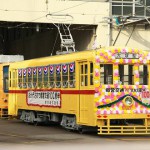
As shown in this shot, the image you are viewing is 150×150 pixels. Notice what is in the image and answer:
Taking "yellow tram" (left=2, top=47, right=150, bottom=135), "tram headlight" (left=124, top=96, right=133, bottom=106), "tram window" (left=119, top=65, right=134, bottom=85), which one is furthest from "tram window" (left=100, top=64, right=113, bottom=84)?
"tram headlight" (left=124, top=96, right=133, bottom=106)

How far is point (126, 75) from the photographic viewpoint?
18.7m

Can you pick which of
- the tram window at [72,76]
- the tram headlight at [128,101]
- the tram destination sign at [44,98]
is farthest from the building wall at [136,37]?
the tram headlight at [128,101]

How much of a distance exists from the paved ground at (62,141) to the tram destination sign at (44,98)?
1.12 metres

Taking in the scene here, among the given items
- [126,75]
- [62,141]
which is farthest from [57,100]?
[62,141]

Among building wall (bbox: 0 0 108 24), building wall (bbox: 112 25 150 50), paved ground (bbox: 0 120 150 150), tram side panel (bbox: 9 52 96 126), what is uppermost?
building wall (bbox: 0 0 108 24)

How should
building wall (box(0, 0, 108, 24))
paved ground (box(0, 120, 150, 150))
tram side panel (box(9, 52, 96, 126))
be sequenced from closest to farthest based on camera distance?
paved ground (box(0, 120, 150, 150)) < tram side panel (box(9, 52, 96, 126)) < building wall (box(0, 0, 108, 24))

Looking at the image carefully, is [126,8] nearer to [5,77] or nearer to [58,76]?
[5,77]

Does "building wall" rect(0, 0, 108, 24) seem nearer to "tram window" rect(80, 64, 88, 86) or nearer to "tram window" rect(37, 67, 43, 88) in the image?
"tram window" rect(37, 67, 43, 88)

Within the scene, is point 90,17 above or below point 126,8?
below

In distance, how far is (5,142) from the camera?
16.4 m

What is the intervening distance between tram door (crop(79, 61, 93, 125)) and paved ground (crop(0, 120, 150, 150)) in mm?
692

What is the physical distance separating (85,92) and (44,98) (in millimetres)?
3737

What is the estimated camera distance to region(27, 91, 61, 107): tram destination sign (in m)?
20.8

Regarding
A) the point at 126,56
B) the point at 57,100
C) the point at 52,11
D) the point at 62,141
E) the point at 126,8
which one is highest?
the point at 126,8
